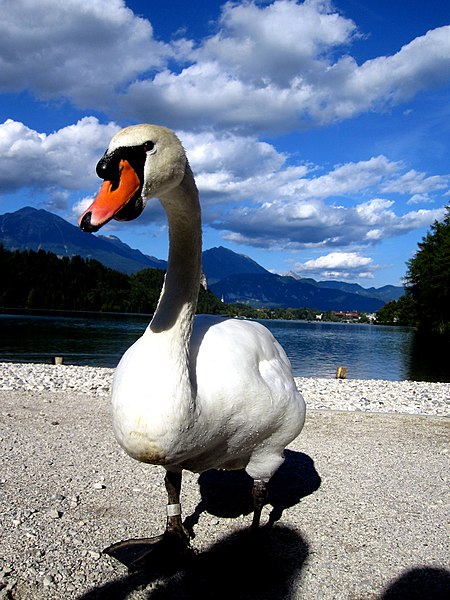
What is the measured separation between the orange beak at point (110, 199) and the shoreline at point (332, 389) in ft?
28.4

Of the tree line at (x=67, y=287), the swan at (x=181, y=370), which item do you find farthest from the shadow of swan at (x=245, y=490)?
the tree line at (x=67, y=287)

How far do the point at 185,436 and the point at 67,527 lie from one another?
1911 mm

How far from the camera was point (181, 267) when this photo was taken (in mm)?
3277

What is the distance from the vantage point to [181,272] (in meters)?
3.28

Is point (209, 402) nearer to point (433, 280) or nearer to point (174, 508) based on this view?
point (174, 508)

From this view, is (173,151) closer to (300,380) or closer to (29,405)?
(29,405)

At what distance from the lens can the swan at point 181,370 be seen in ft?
8.31

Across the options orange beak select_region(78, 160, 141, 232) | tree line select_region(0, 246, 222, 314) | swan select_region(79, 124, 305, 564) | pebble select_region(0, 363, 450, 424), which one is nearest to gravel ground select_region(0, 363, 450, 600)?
swan select_region(79, 124, 305, 564)

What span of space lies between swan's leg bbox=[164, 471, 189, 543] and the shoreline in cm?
680

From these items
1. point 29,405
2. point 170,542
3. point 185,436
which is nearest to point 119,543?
point 170,542

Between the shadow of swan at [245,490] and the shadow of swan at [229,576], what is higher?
the shadow of swan at [229,576]

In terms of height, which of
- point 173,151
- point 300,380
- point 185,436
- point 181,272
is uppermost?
point 173,151

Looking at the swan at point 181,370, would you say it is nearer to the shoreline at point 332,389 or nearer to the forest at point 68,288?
the shoreline at point 332,389

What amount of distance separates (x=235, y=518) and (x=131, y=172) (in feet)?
11.1
